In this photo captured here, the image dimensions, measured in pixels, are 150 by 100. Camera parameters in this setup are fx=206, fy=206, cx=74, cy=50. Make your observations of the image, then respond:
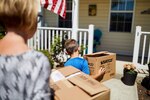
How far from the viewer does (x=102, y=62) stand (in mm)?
3854

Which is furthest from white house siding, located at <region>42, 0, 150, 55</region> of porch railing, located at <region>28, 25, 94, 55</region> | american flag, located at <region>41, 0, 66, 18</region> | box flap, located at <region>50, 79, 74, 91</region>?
box flap, located at <region>50, 79, 74, 91</region>

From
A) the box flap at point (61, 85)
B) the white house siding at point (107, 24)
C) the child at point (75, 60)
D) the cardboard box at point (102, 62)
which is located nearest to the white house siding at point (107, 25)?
the white house siding at point (107, 24)

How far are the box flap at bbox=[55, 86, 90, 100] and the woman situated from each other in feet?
1.82

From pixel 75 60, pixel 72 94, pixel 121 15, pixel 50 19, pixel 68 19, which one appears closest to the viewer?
pixel 72 94

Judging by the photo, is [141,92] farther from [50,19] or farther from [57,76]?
[50,19]

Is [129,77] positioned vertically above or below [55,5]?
below

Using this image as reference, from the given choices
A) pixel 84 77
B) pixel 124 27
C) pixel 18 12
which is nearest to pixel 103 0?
pixel 124 27

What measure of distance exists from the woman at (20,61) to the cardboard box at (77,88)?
0.59 m

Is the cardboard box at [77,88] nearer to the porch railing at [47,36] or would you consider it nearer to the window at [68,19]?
the porch railing at [47,36]

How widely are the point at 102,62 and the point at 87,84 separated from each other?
2.07 m

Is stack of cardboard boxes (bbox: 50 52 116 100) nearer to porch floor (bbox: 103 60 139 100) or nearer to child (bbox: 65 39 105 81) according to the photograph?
child (bbox: 65 39 105 81)

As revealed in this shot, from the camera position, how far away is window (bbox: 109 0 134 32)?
8.21 meters

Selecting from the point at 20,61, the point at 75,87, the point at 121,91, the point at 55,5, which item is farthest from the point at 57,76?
the point at 55,5

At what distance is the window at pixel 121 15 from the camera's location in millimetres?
8211
